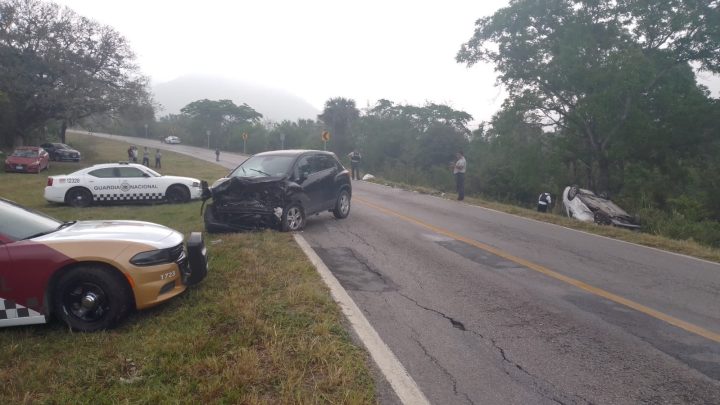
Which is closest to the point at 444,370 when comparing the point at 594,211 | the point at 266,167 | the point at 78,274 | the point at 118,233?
the point at 78,274

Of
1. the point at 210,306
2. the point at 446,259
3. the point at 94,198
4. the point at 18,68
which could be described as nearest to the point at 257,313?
the point at 210,306

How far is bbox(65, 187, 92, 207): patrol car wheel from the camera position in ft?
48.2

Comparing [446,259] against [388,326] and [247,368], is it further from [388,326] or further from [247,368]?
[247,368]

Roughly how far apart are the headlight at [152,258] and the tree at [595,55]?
20376 mm

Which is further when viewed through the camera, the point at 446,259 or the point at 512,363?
the point at 446,259

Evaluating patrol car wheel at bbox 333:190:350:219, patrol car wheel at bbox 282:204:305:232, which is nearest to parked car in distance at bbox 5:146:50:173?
patrol car wheel at bbox 333:190:350:219

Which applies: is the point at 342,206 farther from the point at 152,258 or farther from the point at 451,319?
the point at 152,258

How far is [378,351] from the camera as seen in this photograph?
407cm

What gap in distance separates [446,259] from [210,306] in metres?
3.99

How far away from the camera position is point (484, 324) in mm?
4855

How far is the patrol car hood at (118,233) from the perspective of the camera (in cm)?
475

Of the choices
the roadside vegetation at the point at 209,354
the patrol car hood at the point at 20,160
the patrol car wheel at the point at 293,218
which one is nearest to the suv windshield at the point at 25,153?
the patrol car hood at the point at 20,160

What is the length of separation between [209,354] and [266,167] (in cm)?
615

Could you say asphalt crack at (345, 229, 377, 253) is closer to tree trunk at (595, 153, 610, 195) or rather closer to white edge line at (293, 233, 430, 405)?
white edge line at (293, 233, 430, 405)
